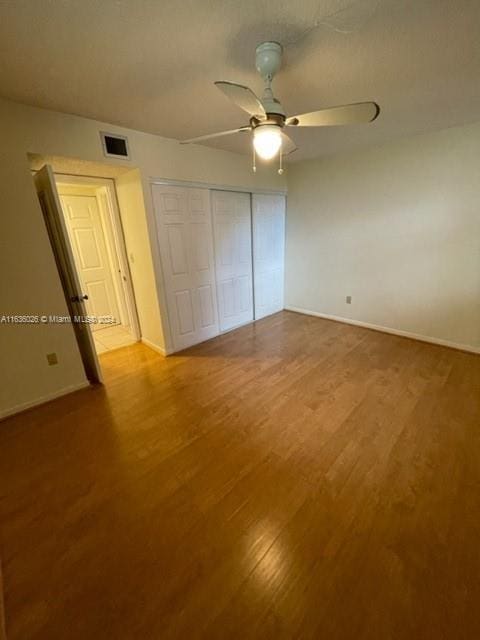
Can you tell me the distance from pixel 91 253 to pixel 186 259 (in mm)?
1706

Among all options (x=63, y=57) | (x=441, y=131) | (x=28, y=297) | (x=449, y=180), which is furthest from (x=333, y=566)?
(x=441, y=131)

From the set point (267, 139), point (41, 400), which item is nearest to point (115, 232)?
point (41, 400)

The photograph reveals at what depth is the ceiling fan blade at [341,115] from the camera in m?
1.30

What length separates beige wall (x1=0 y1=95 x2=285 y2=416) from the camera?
77.3 inches

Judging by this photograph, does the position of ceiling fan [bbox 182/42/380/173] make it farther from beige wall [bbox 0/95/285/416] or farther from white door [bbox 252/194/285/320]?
white door [bbox 252/194/285/320]

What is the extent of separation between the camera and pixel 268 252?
4.22 metres

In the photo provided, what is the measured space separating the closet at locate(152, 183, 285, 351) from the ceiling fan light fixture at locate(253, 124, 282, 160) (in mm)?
1642

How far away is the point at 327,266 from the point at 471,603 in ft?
11.9

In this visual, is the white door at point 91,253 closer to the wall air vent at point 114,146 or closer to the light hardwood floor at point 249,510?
the wall air vent at point 114,146

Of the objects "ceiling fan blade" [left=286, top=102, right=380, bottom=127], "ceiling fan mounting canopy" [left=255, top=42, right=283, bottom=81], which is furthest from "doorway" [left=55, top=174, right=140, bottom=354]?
"ceiling fan blade" [left=286, top=102, right=380, bottom=127]

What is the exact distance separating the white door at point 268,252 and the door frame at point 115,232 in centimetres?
183

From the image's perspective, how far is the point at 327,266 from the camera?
4.05 metres

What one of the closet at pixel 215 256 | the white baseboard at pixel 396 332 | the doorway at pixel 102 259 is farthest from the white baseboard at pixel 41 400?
the white baseboard at pixel 396 332

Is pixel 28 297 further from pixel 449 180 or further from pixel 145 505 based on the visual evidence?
pixel 449 180
